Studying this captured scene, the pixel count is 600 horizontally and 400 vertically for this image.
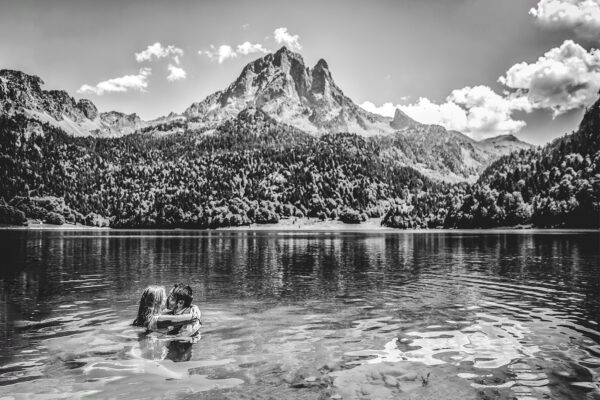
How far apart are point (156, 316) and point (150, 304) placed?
1.06 meters

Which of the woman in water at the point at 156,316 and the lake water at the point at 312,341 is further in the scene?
the woman in water at the point at 156,316

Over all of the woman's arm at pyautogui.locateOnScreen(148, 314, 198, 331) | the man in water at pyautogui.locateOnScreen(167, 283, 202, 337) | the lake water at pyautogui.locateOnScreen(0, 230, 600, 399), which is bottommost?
the lake water at pyautogui.locateOnScreen(0, 230, 600, 399)

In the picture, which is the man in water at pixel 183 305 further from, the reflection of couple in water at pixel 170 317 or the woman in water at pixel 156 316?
the woman in water at pixel 156 316

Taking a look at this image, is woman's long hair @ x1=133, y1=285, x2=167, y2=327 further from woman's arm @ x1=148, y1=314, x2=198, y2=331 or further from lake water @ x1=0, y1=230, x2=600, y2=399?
lake water @ x1=0, y1=230, x2=600, y2=399

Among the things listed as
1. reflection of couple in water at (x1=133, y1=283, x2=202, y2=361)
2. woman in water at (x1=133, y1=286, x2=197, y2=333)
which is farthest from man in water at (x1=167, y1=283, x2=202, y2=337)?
woman in water at (x1=133, y1=286, x2=197, y2=333)

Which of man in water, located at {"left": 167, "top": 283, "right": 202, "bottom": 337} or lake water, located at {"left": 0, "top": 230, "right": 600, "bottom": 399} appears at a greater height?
man in water, located at {"left": 167, "top": 283, "right": 202, "bottom": 337}

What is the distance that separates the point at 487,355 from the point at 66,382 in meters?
17.4

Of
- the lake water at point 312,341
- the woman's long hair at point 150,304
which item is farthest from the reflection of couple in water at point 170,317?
the lake water at point 312,341

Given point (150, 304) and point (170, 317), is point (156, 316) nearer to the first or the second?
point (170, 317)

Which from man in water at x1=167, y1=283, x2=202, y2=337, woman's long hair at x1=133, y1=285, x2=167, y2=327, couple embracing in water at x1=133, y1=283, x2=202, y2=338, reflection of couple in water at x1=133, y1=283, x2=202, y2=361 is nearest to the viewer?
reflection of couple in water at x1=133, y1=283, x2=202, y2=361

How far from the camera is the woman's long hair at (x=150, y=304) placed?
26.3 meters

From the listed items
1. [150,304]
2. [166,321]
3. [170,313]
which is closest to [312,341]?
[166,321]

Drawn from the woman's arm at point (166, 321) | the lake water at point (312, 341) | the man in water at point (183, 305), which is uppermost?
the man in water at point (183, 305)

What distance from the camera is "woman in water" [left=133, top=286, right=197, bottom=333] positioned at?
2552 centimetres
